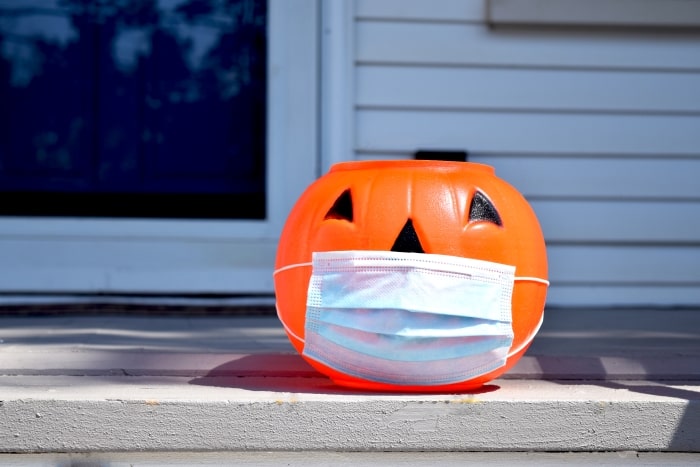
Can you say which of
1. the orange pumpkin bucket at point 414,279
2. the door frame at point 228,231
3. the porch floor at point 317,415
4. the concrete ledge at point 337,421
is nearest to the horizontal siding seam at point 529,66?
the door frame at point 228,231

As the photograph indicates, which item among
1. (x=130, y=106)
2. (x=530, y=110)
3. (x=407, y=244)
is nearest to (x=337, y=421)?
(x=407, y=244)

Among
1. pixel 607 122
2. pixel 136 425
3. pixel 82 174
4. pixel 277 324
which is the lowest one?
pixel 277 324

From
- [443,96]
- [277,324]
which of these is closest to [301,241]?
[277,324]

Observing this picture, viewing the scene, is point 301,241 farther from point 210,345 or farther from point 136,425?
point 210,345

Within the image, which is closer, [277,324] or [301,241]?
[301,241]

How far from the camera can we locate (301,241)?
5.75 ft

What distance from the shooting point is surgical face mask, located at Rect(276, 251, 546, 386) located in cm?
161

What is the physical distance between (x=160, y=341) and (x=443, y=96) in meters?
1.56

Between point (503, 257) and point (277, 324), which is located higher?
point (503, 257)

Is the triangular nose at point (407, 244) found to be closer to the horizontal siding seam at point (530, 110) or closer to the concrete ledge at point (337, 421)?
the concrete ledge at point (337, 421)

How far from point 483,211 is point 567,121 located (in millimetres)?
1851

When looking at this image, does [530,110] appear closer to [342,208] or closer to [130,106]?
[130,106]

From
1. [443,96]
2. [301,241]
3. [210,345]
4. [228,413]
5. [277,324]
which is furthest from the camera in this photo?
[443,96]

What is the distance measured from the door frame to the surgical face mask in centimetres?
172
